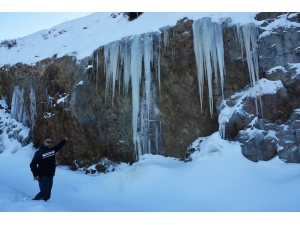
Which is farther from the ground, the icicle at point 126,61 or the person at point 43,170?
the icicle at point 126,61

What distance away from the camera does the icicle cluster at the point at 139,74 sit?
7.52 meters

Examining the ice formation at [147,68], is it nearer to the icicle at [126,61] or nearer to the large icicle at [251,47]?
the icicle at [126,61]

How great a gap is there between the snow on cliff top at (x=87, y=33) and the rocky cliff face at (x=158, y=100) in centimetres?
32

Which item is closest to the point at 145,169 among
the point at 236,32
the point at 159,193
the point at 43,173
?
the point at 159,193

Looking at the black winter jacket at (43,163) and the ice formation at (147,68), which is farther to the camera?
the ice formation at (147,68)

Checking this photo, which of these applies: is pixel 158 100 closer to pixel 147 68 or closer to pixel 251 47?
pixel 147 68

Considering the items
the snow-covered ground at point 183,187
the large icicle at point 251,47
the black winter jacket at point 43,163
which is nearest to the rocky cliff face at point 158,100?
the large icicle at point 251,47

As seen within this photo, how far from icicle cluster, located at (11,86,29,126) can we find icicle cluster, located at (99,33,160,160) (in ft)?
12.8

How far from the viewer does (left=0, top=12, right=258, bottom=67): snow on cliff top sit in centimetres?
761

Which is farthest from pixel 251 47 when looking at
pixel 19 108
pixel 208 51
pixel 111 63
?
pixel 19 108

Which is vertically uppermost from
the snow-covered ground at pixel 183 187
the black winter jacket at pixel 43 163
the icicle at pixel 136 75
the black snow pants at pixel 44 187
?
the icicle at pixel 136 75

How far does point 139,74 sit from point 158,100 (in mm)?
880

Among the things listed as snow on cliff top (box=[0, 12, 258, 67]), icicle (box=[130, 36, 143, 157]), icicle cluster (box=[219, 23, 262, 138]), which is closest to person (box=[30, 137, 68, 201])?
icicle (box=[130, 36, 143, 157])

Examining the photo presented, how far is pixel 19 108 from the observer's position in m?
9.92
